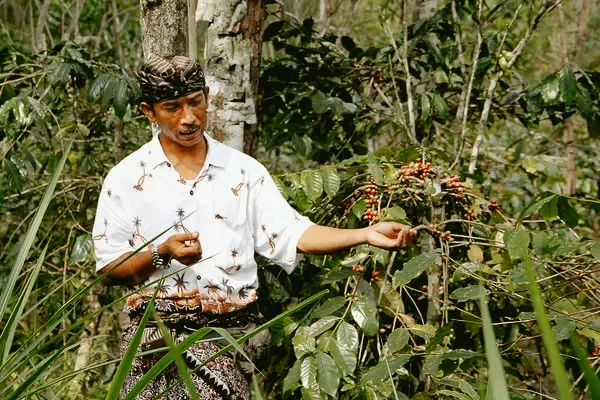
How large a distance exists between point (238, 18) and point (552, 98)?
122 cm

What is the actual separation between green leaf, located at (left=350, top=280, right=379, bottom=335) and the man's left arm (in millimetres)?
333

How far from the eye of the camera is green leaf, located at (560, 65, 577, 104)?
292cm

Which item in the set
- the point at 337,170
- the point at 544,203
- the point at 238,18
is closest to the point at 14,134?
the point at 238,18

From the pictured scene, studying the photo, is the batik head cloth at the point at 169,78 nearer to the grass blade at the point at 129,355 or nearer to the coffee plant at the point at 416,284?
the coffee plant at the point at 416,284

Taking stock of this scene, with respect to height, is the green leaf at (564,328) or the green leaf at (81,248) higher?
the green leaf at (564,328)

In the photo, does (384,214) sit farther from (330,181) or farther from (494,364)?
(494,364)

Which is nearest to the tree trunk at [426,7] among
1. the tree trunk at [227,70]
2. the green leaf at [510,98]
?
the green leaf at [510,98]

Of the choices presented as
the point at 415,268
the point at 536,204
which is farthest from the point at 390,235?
the point at 536,204

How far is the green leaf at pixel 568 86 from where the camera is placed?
2.92 m

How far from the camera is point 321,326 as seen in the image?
238cm

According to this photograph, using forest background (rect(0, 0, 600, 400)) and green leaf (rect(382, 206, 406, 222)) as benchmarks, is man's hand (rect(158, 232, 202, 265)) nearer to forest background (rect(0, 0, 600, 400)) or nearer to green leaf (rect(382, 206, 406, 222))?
forest background (rect(0, 0, 600, 400))

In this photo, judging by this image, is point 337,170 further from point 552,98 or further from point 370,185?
point 552,98

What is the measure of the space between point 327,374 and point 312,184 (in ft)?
2.08

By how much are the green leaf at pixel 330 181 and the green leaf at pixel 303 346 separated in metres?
0.48
